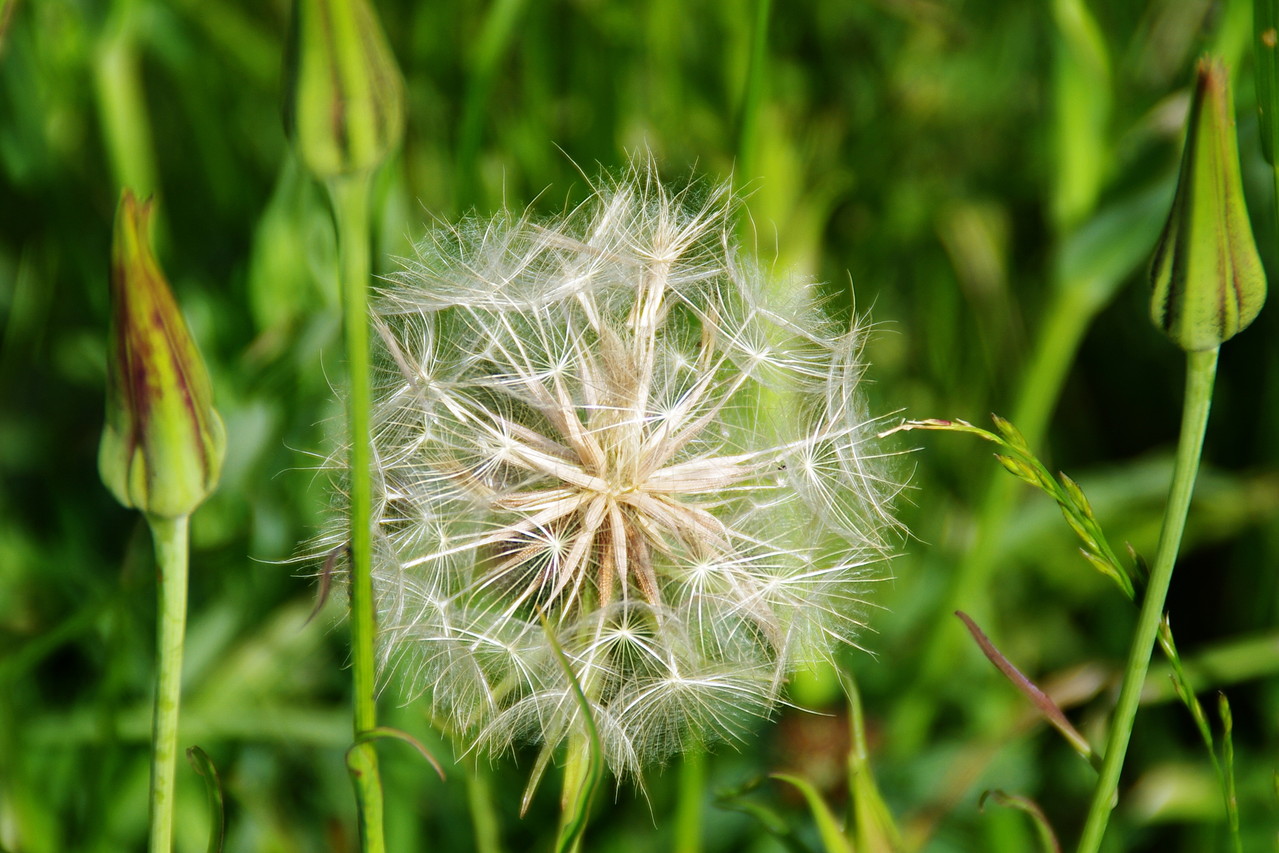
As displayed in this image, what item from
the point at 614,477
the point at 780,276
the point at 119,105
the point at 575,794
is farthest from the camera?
the point at 119,105

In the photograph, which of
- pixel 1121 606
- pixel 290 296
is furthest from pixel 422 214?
pixel 1121 606

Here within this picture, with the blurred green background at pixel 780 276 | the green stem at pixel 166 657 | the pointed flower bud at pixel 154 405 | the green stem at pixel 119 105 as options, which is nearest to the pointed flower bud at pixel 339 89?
the pointed flower bud at pixel 154 405

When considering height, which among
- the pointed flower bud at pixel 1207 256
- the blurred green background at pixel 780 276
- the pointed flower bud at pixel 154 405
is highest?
the pointed flower bud at pixel 1207 256

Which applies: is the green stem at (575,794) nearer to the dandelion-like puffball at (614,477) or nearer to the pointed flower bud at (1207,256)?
the dandelion-like puffball at (614,477)

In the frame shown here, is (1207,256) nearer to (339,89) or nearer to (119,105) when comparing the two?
(339,89)

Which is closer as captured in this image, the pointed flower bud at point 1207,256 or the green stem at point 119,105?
the pointed flower bud at point 1207,256

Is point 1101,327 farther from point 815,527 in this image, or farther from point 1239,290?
point 1239,290

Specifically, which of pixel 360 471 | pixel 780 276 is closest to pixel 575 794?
pixel 360 471
